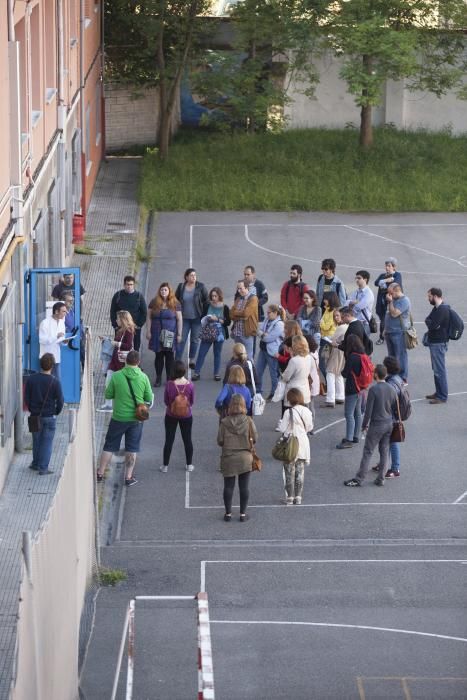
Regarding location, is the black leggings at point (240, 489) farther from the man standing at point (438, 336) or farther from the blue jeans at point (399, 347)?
the blue jeans at point (399, 347)

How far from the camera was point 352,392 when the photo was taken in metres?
17.3

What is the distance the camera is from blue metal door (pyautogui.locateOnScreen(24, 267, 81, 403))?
1856 centimetres

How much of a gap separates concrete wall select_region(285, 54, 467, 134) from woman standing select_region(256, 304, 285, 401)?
74.1 ft

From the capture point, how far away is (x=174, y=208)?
33.0 metres

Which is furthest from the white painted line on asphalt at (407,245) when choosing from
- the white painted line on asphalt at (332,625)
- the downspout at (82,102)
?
the white painted line on asphalt at (332,625)

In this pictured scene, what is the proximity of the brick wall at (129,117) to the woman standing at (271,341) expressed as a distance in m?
21.7

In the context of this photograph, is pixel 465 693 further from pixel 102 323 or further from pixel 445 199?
pixel 445 199

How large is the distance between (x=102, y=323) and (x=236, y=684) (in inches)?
503

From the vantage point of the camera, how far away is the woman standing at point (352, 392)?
56.3ft

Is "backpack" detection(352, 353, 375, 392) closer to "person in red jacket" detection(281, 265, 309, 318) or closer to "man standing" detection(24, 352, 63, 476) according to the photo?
"person in red jacket" detection(281, 265, 309, 318)

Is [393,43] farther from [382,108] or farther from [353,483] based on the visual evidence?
[353,483]

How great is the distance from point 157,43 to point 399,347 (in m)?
20.2

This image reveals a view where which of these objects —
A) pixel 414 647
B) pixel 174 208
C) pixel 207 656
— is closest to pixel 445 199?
pixel 174 208

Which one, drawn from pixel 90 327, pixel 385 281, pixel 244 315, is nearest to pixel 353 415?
pixel 244 315
